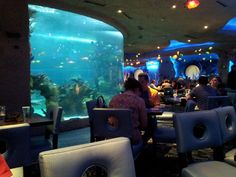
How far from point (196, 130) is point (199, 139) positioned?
0.09m

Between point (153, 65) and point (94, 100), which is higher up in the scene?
point (153, 65)

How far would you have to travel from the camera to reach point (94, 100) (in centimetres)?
434

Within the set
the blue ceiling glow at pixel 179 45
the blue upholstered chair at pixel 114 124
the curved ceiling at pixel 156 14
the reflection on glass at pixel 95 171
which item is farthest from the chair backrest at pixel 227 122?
the blue ceiling glow at pixel 179 45

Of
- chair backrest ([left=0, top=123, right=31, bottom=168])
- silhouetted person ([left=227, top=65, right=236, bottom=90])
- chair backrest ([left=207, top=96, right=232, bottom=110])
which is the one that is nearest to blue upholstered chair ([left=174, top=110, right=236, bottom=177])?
chair backrest ([left=0, top=123, right=31, bottom=168])

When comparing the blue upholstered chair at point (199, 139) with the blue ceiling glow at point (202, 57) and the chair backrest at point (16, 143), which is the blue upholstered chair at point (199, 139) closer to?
the chair backrest at point (16, 143)

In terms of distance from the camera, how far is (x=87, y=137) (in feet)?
19.0

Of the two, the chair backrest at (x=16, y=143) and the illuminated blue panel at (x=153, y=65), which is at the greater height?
the illuminated blue panel at (x=153, y=65)

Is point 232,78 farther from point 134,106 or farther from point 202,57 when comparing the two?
point 202,57

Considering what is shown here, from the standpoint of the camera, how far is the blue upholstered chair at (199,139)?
208 cm

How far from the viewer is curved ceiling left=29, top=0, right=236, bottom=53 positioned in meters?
6.59

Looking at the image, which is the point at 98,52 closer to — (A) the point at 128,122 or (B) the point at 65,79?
(B) the point at 65,79

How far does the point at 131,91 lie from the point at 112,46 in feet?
22.6

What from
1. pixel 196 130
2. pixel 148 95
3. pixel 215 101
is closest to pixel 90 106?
pixel 148 95

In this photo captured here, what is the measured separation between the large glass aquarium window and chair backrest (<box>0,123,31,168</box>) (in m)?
4.69
